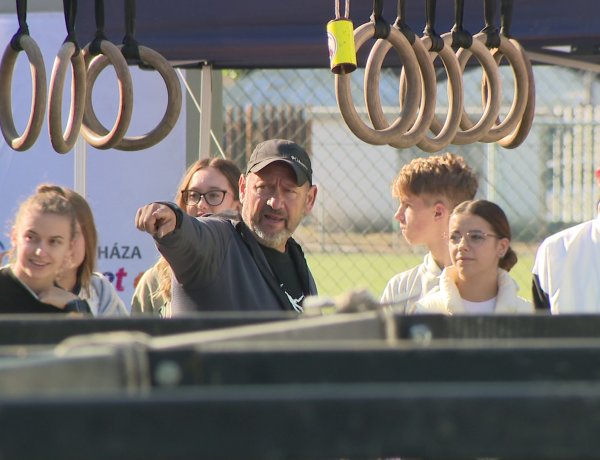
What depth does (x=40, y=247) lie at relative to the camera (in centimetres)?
290

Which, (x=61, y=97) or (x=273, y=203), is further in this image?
(x=273, y=203)

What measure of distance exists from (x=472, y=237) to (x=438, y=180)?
0.44m

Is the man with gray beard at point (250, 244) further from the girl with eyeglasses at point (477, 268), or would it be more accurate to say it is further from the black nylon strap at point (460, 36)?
the black nylon strap at point (460, 36)

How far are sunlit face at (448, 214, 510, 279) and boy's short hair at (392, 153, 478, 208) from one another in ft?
0.98

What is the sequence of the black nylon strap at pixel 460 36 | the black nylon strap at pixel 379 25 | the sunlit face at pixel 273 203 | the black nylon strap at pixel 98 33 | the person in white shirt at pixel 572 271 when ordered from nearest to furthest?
the black nylon strap at pixel 379 25 < the black nylon strap at pixel 98 33 < the black nylon strap at pixel 460 36 < the sunlit face at pixel 273 203 < the person in white shirt at pixel 572 271

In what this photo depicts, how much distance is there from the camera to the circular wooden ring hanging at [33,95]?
279 cm

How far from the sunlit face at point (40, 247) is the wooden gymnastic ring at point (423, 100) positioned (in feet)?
3.23

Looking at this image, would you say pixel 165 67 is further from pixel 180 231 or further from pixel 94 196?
pixel 94 196

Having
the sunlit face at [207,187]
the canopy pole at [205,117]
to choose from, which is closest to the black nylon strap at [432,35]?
the sunlit face at [207,187]

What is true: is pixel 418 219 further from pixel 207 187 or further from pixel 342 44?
pixel 342 44

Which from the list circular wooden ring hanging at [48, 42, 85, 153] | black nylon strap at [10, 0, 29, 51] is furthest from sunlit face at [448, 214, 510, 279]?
black nylon strap at [10, 0, 29, 51]

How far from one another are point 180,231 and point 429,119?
2.70 feet

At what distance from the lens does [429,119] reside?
2918 mm

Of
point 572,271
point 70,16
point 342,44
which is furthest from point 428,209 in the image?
point 70,16
